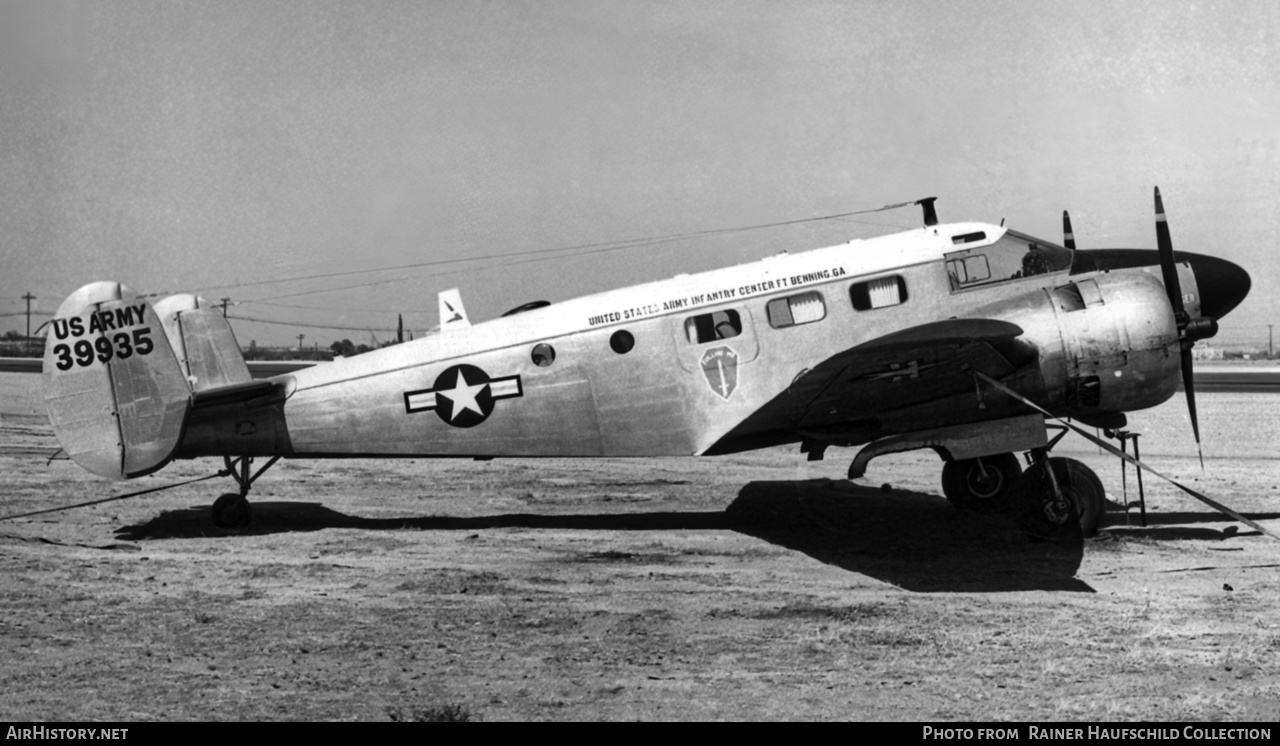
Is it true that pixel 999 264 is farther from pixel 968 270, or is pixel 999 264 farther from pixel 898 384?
pixel 898 384

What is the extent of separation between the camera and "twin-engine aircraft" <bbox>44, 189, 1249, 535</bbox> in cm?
1144

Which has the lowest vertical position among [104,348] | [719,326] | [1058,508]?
[1058,508]

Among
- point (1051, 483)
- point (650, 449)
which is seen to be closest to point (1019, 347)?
point (1051, 483)

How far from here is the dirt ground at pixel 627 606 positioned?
6820 mm

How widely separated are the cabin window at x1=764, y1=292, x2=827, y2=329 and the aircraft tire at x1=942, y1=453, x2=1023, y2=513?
2.58 metres

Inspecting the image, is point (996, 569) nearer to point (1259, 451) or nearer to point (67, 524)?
point (67, 524)

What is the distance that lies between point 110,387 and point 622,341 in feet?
19.1

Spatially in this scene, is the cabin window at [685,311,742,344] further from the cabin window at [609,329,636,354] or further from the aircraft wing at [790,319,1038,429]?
the aircraft wing at [790,319,1038,429]

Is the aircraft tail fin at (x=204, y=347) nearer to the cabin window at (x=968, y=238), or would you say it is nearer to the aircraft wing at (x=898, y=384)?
the aircraft wing at (x=898, y=384)

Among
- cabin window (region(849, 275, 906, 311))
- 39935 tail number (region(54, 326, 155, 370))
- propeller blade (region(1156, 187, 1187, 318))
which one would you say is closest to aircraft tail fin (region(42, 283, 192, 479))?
39935 tail number (region(54, 326, 155, 370))

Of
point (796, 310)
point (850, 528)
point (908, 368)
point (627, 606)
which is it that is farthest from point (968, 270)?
point (627, 606)

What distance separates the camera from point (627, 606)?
930 cm

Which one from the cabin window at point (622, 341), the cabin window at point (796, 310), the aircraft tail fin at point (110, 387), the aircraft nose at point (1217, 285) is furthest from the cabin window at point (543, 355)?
the aircraft nose at point (1217, 285)

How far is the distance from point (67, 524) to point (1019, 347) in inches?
445
